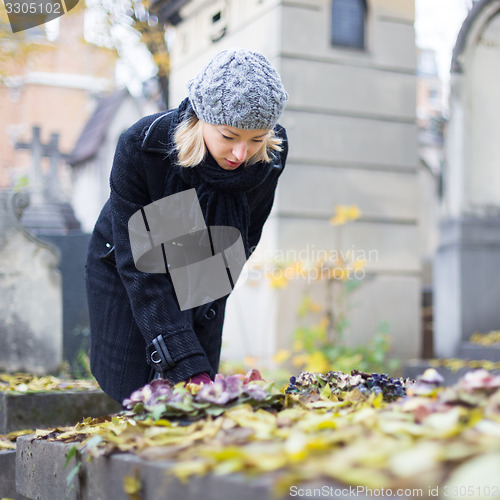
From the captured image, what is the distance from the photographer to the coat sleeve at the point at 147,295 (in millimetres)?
2070

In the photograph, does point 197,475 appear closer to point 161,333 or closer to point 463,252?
point 161,333

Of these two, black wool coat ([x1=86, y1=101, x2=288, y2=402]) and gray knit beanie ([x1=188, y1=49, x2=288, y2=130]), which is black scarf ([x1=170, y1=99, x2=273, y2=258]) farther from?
gray knit beanie ([x1=188, y1=49, x2=288, y2=130])

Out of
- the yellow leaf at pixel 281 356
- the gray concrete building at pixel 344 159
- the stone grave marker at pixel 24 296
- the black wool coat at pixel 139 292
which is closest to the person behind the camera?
the black wool coat at pixel 139 292

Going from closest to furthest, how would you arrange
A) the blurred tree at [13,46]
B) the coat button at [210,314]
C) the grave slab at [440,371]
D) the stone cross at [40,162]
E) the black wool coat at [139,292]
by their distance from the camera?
the black wool coat at [139,292] → the coat button at [210,314] → the grave slab at [440,371] → the blurred tree at [13,46] → the stone cross at [40,162]

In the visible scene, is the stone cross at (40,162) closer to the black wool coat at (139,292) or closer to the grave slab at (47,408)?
the grave slab at (47,408)

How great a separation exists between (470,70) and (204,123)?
520cm

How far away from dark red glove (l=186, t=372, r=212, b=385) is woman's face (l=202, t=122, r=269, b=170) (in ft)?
1.93

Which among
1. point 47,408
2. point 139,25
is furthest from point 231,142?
point 139,25

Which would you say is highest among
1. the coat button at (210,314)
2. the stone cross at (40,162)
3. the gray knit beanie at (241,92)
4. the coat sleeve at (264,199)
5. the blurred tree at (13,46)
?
the blurred tree at (13,46)

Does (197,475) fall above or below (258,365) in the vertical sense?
above

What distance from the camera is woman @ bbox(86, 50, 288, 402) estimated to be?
2.07 m

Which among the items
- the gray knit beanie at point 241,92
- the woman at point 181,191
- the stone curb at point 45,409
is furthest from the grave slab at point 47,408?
the gray knit beanie at point 241,92

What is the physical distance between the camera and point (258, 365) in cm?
635

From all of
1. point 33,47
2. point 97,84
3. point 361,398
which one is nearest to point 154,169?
point 361,398
